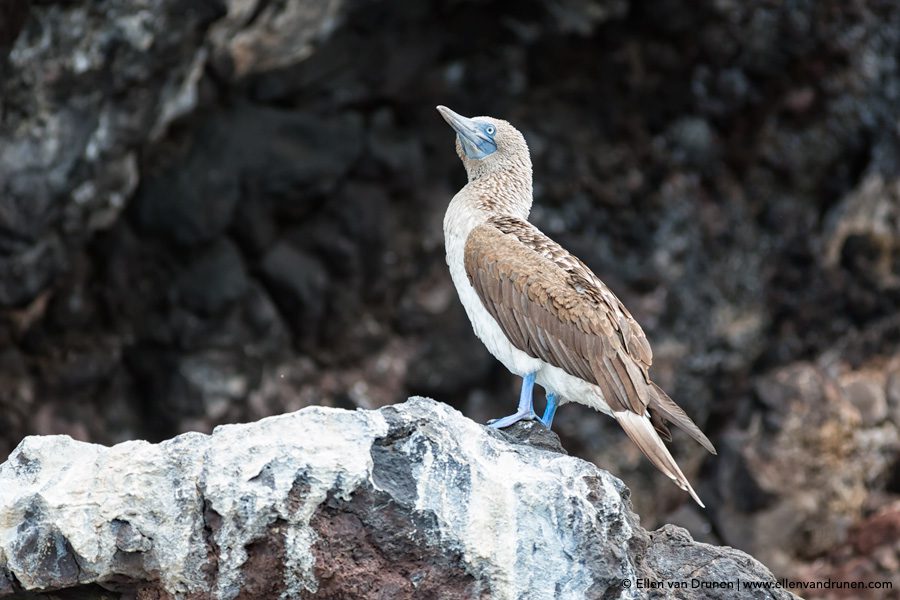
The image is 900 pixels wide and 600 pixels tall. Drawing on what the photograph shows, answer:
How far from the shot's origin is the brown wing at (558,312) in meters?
6.64

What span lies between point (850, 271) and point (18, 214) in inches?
363

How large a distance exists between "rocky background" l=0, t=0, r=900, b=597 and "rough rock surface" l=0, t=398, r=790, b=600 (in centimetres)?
661

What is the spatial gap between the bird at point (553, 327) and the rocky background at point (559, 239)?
208 inches

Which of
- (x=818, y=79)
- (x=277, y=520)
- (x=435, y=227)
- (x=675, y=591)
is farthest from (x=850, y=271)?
(x=277, y=520)

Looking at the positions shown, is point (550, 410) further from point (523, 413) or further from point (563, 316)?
point (563, 316)

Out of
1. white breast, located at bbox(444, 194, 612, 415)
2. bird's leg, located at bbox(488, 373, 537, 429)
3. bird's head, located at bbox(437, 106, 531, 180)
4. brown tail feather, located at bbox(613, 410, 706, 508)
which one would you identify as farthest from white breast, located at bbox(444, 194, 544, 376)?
brown tail feather, located at bbox(613, 410, 706, 508)

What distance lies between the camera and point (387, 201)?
14.2 m

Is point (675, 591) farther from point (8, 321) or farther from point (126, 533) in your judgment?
point (8, 321)

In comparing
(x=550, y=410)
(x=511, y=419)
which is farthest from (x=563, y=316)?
(x=511, y=419)

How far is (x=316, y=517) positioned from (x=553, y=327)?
6.50 ft

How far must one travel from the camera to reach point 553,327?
677 cm

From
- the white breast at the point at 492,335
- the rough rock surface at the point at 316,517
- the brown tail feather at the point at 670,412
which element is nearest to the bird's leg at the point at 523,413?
the white breast at the point at 492,335

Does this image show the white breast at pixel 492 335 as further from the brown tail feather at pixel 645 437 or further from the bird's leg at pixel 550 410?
the brown tail feather at pixel 645 437

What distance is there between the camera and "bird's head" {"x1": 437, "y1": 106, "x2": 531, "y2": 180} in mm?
7738
